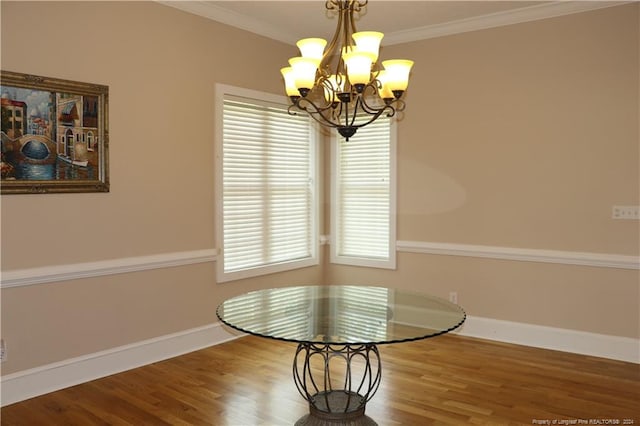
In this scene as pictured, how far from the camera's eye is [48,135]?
3.28 m

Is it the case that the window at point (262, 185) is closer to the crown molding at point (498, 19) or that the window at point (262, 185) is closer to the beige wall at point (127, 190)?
the beige wall at point (127, 190)

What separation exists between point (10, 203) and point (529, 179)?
374cm

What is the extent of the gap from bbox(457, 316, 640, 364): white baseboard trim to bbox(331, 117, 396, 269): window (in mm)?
1006

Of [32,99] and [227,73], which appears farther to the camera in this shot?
[227,73]

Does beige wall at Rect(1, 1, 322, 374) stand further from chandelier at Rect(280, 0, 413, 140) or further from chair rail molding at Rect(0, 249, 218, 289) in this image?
chandelier at Rect(280, 0, 413, 140)

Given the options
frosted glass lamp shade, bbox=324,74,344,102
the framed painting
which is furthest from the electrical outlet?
the framed painting

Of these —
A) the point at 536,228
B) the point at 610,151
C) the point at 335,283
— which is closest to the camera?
the point at 610,151

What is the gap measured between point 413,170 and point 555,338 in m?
1.86

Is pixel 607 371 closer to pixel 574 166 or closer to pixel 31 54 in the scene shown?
pixel 574 166

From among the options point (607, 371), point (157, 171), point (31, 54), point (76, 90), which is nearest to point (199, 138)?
point (157, 171)

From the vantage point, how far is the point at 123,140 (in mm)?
3680

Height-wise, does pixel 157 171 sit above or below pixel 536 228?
above

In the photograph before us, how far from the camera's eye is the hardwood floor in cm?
298

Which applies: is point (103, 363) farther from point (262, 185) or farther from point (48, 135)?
point (262, 185)
